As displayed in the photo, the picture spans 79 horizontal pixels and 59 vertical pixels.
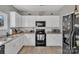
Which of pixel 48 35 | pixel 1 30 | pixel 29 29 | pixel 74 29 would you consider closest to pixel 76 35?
pixel 74 29

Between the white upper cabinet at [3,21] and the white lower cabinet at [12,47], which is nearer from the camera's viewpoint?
the white lower cabinet at [12,47]

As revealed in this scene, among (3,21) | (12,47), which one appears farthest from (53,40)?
(12,47)

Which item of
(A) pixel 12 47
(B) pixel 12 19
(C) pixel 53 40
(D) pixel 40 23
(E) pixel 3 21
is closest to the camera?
(A) pixel 12 47

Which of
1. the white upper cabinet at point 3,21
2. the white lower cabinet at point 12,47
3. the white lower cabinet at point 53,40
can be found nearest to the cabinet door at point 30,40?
the white lower cabinet at point 53,40

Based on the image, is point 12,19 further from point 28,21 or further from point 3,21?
point 28,21

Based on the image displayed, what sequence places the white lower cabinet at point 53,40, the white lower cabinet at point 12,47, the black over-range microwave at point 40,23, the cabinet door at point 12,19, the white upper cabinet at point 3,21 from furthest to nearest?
the black over-range microwave at point 40,23, the white lower cabinet at point 53,40, the cabinet door at point 12,19, the white upper cabinet at point 3,21, the white lower cabinet at point 12,47

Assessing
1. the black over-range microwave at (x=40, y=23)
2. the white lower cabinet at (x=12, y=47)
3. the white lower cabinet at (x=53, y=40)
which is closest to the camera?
the white lower cabinet at (x=12, y=47)

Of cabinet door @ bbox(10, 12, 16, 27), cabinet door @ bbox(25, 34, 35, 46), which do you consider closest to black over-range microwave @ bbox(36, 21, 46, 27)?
cabinet door @ bbox(25, 34, 35, 46)

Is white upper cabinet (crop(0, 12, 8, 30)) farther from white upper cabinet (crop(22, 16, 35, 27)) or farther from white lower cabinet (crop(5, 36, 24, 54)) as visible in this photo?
white upper cabinet (crop(22, 16, 35, 27))

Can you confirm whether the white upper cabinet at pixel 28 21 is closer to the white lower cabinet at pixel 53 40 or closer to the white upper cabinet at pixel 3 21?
the white lower cabinet at pixel 53 40

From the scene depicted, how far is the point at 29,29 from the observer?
770 centimetres

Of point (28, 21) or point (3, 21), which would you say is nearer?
point (3, 21)

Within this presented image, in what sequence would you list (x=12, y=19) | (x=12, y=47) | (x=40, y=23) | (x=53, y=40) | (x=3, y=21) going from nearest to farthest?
1. (x=12, y=47)
2. (x=3, y=21)
3. (x=12, y=19)
4. (x=53, y=40)
5. (x=40, y=23)
